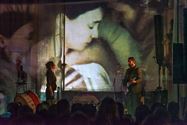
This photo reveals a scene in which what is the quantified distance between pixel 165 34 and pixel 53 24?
2.01 meters

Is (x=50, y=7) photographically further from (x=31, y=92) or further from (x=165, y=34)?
(x=165, y=34)

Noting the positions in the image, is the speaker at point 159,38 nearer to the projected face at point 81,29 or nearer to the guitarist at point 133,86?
the guitarist at point 133,86

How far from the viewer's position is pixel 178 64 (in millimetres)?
8039

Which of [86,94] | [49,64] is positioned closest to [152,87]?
A: [86,94]

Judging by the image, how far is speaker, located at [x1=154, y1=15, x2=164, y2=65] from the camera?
8436mm

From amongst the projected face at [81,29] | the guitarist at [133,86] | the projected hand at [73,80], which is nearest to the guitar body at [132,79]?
the guitarist at [133,86]

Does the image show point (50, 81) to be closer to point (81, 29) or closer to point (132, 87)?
point (81, 29)

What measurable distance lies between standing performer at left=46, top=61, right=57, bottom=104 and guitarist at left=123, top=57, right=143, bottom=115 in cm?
115

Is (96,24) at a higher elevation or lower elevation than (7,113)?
higher

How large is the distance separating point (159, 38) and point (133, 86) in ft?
2.77

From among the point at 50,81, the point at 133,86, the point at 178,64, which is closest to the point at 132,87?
the point at 133,86

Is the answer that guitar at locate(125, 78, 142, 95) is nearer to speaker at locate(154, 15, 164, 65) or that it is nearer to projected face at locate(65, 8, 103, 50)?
speaker at locate(154, 15, 164, 65)

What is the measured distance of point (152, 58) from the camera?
867 centimetres

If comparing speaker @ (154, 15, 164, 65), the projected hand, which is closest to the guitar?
speaker @ (154, 15, 164, 65)
